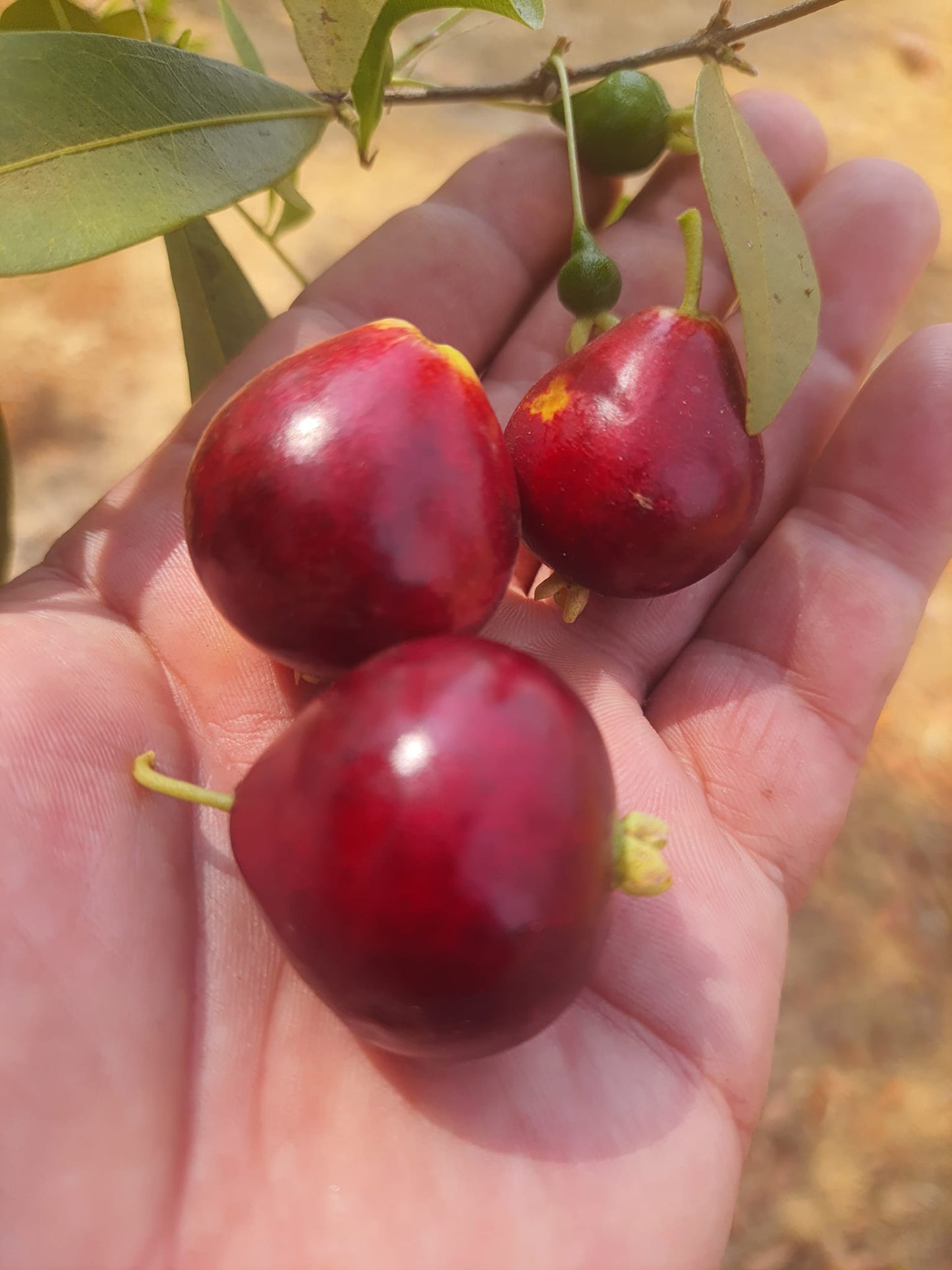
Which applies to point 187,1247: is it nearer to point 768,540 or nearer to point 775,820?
point 775,820

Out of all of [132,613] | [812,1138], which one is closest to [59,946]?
[132,613]

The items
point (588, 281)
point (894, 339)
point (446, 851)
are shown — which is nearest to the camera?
point (446, 851)

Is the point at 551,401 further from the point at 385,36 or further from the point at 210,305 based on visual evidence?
the point at 210,305

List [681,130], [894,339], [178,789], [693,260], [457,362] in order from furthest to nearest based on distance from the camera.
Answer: [894,339]
[681,130]
[693,260]
[457,362]
[178,789]

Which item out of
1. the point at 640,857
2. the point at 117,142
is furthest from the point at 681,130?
the point at 640,857

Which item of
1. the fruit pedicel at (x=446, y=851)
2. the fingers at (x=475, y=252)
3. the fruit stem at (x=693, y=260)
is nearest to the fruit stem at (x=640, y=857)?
the fruit pedicel at (x=446, y=851)

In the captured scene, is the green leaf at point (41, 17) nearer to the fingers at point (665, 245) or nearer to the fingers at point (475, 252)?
the fingers at point (475, 252)

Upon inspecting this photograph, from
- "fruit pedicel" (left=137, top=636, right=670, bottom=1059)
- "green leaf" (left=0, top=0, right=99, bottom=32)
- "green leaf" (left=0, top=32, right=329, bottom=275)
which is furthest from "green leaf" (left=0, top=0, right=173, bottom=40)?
"fruit pedicel" (left=137, top=636, right=670, bottom=1059)

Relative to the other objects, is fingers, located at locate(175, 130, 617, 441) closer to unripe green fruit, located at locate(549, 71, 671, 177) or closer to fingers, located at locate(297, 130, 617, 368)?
fingers, located at locate(297, 130, 617, 368)
